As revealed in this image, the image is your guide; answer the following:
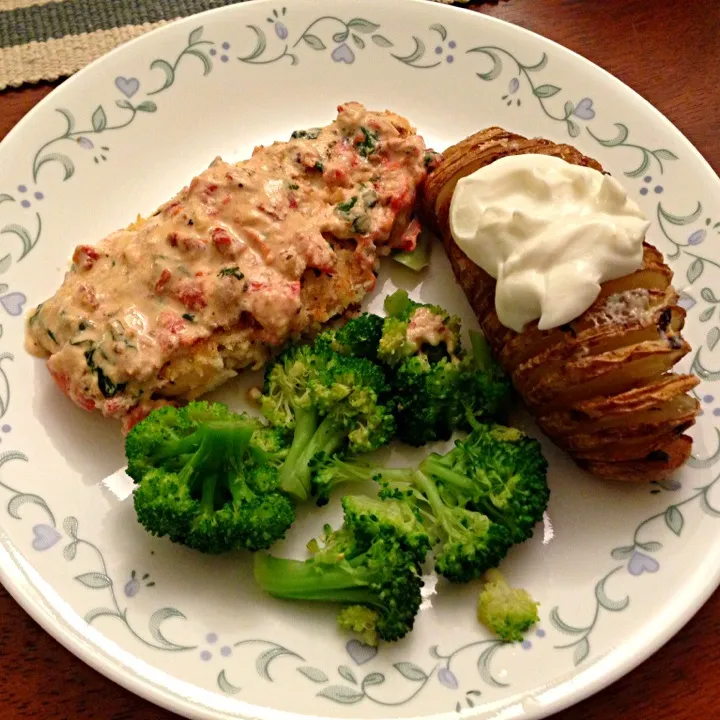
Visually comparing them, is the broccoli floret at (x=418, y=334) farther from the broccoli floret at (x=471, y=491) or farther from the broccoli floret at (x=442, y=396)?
the broccoli floret at (x=471, y=491)

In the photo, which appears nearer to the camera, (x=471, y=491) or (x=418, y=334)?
(x=471, y=491)

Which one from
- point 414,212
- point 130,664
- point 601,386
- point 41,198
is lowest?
point 130,664

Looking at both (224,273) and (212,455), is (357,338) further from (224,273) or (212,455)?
(212,455)

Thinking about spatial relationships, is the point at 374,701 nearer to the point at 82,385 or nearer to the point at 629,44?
the point at 82,385

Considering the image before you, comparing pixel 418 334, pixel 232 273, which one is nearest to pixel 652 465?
pixel 418 334

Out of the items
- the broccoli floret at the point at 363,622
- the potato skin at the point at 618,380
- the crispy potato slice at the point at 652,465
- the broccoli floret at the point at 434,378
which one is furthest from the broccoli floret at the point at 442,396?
the broccoli floret at the point at 363,622

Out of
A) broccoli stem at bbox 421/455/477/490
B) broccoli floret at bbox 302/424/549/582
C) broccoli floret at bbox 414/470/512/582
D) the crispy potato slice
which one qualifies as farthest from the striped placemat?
the crispy potato slice

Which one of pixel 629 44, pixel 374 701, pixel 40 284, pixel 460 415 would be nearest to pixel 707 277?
pixel 460 415
